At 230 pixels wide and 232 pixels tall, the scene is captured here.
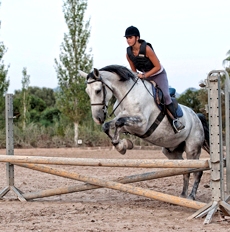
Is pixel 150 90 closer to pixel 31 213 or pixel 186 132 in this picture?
pixel 186 132

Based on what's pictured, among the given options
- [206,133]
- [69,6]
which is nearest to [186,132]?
[206,133]

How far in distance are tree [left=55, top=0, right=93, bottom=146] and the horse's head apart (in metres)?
15.0

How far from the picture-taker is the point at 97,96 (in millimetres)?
6152

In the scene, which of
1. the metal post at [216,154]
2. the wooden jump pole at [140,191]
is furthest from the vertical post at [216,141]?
the wooden jump pole at [140,191]

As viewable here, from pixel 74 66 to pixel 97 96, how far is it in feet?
52.1

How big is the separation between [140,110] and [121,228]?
1.81 m

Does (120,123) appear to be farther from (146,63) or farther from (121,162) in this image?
(146,63)

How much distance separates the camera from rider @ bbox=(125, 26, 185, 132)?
6461 mm

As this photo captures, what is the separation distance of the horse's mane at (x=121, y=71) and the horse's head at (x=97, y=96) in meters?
0.35

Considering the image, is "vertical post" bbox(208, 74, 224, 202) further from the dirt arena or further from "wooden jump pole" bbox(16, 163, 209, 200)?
"wooden jump pole" bbox(16, 163, 209, 200)

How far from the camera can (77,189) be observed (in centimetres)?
661

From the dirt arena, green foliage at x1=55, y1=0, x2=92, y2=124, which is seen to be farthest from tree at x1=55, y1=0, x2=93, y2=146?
the dirt arena

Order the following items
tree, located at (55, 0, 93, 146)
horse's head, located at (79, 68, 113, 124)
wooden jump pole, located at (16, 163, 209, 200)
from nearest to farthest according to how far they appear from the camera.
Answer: horse's head, located at (79, 68, 113, 124), wooden jump pole, located at (16, 163, 209, 200), tree, located at (55, 0, 93, 146)

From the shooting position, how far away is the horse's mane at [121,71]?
21.3ft
